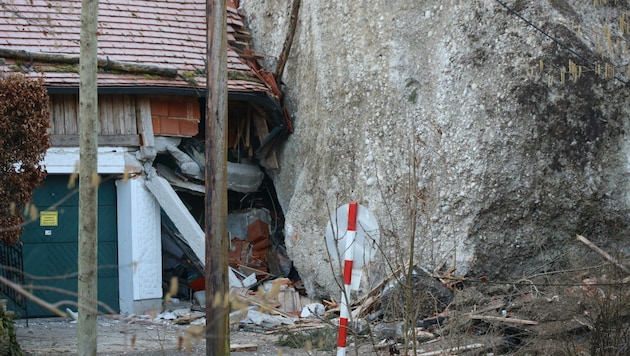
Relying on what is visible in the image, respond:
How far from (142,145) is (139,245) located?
5.63 feet

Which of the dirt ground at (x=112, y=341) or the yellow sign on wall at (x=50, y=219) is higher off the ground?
the yellow sign on wall at (x=50, y=219)

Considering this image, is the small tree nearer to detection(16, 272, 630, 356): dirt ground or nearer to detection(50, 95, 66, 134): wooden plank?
detection(16, 272, 630, 356): dirt ground

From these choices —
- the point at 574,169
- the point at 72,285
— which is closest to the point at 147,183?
the point at 72,285

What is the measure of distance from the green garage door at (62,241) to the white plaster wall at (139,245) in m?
0.22

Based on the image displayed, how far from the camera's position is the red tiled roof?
15.5 m

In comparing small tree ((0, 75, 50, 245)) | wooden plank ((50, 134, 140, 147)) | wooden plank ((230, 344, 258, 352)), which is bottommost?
wooden plank ((230, 344, 258, 352))

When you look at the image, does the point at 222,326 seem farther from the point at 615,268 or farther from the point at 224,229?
the point at 615,268

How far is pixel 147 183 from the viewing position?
1591 centimetres

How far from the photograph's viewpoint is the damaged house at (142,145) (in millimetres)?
15477

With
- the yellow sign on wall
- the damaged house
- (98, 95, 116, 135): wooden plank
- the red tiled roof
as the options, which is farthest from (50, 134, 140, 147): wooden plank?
the yellow sign on wall

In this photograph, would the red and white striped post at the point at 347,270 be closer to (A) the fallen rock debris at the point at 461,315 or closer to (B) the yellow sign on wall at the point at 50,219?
(A) the fallen rock debris at the point at 461,315

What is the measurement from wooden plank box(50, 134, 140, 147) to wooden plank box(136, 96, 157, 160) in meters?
0.13

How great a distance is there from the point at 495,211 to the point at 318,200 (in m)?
3.70

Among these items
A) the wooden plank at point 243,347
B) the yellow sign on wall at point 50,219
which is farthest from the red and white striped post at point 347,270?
the yellow sign on wall at point 50,219
